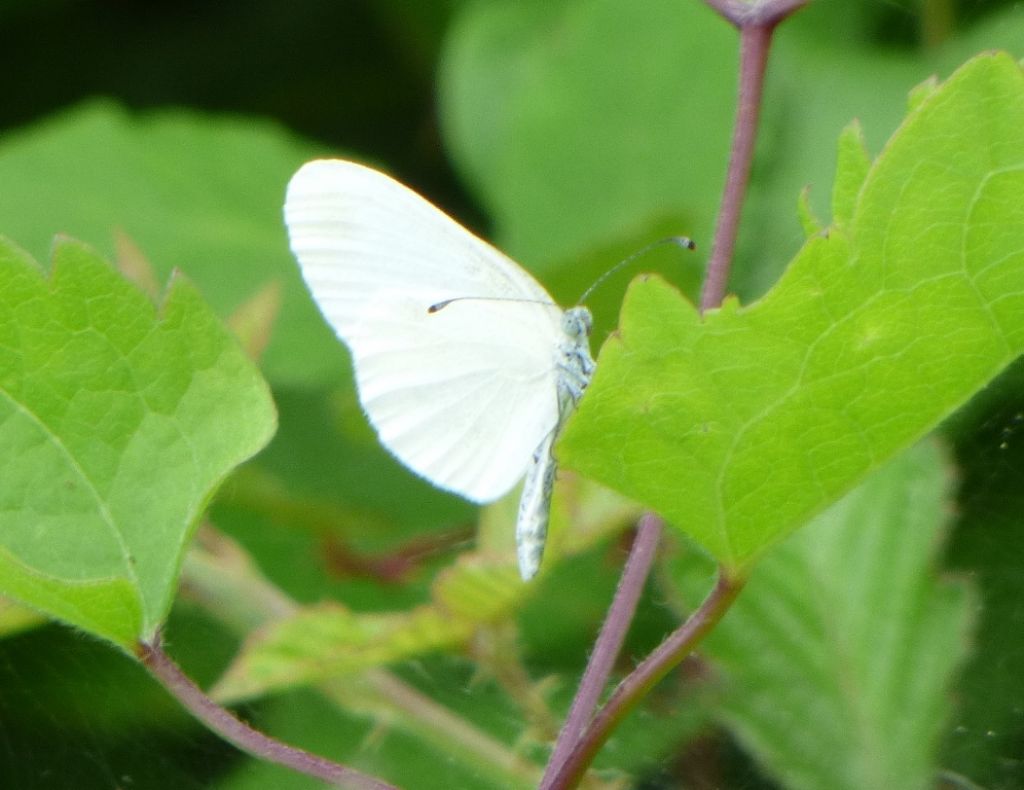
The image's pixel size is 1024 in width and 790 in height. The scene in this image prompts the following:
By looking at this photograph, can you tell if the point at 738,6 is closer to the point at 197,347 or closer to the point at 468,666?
the point at 197,347

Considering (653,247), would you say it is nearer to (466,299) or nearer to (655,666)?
(466,299)

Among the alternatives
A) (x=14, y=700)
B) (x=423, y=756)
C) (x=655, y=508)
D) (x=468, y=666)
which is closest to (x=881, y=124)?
(x=468, y=666)

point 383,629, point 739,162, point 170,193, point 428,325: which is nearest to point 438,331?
point 428,325

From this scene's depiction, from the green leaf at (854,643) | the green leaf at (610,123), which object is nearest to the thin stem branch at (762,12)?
the green leaf at (854,643)

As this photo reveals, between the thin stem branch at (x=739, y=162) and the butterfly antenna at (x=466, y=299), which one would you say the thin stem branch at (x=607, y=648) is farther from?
the butterfly antenna at (x=466, y=299)

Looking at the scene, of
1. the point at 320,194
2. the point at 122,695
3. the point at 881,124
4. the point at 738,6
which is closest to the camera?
the point at 738,6
